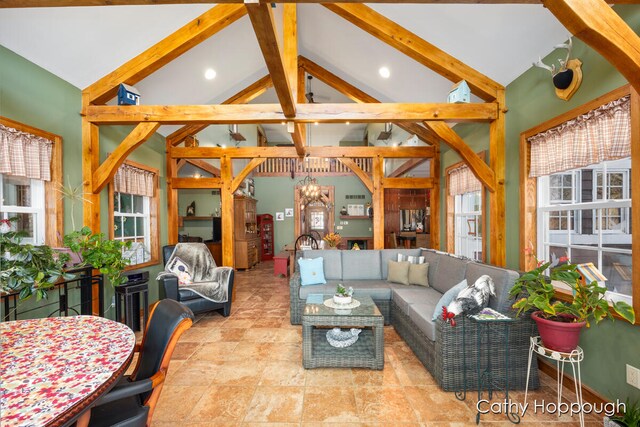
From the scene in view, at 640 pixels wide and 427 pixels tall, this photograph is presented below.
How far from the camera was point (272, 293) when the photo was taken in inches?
224

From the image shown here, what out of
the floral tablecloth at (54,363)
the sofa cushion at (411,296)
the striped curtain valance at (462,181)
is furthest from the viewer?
the striped curtain valance at (462,181)

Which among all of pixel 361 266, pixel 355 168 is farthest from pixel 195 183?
pixel 361 266

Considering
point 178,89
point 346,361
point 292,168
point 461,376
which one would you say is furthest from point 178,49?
point 292,168

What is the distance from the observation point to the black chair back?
1.48m

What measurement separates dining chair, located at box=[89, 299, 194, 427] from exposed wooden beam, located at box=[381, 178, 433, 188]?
5.08 meters

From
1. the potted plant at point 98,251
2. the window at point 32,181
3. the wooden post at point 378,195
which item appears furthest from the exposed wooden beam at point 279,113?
the wooden post at point 378,195

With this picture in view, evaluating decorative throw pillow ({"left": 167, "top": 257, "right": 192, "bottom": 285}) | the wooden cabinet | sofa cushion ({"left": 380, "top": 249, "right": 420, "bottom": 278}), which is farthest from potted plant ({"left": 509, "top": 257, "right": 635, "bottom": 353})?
the wooden cabinet

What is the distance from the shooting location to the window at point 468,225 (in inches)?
181

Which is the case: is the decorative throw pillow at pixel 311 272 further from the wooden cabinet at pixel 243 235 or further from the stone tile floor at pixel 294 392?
the wooden cabinet at pixel 243 235

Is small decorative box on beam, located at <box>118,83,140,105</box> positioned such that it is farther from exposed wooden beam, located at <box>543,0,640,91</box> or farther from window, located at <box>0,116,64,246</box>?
exposed wooden beam, located at <box>543,0,640,91</box>

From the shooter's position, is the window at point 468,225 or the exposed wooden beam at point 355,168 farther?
the exposed wooden beam at point 355,168

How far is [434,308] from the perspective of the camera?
10.0ft

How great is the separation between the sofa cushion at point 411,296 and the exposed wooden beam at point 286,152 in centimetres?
294

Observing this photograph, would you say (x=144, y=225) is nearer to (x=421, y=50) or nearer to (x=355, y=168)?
(x=355, y=168)
